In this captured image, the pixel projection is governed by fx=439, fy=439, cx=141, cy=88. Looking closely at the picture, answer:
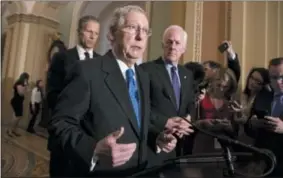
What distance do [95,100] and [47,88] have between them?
0.32 m

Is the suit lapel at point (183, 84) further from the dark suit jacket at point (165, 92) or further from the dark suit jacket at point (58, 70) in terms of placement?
the dark suit jacket at point (58, 70)

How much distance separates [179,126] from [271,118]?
0.35 m

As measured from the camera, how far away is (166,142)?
1.58 metres

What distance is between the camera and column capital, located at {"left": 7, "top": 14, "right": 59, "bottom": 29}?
1.79m

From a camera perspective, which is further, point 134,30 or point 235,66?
point 235,66

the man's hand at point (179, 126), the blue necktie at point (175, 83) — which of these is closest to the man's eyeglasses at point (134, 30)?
the blue necktie at point (175, 83)

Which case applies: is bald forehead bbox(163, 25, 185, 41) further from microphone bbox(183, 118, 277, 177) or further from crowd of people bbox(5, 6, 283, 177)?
microphone bbox(183, 118, 277, 177)

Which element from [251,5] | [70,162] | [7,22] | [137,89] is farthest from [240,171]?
[7,22]

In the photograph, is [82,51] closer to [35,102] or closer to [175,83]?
[35,102]

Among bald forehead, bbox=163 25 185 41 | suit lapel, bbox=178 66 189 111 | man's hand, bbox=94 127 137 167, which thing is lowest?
man's hand, bbox=94 127 137 167

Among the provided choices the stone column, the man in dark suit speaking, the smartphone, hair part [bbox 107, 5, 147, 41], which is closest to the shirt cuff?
→ the man in dark suit speaking

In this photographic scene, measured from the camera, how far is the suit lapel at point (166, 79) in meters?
1.68

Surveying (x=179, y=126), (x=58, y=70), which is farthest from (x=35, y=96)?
(x=179, y=126)

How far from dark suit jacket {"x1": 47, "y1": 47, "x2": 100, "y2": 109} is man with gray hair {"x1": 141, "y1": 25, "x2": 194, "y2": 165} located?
0.26m
